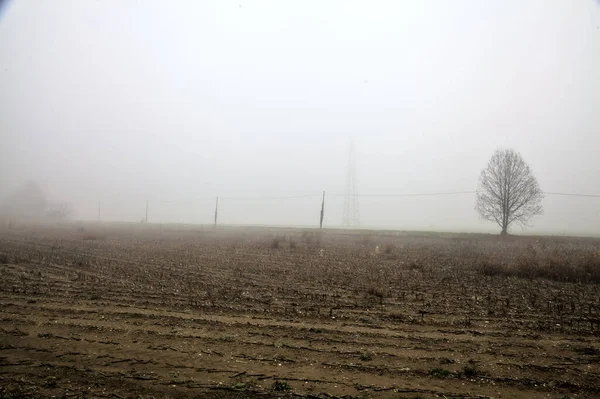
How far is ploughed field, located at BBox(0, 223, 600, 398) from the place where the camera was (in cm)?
490

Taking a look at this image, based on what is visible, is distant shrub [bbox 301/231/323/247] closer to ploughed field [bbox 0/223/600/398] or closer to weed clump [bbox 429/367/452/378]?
ploughed field [bbox 0/223/600/398]

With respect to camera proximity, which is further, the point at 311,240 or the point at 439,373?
the point at 311,240

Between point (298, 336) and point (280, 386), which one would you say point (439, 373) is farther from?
point (298, 336)

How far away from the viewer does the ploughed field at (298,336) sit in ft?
16.1

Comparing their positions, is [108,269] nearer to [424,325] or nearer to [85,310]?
[85,310]

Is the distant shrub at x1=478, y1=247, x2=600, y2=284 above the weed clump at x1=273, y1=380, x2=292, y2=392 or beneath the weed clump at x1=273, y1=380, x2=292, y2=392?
above

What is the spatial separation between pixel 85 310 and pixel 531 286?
14.4 m

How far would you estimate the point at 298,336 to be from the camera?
679 centimetres

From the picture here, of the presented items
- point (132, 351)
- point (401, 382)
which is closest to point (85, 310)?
point (132, 351)

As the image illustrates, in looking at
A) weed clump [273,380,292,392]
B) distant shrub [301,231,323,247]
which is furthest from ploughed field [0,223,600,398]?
distant shrub [301,231,323,247]

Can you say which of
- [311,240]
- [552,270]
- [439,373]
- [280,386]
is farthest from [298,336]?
[311,240]

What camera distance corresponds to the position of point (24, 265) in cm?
1445

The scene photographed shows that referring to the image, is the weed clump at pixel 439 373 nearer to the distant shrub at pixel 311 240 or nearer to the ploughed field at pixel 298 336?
the ploughed field at pixel 298 336

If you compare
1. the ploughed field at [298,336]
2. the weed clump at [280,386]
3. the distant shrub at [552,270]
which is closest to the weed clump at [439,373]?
the ploughed field at [298,336]
